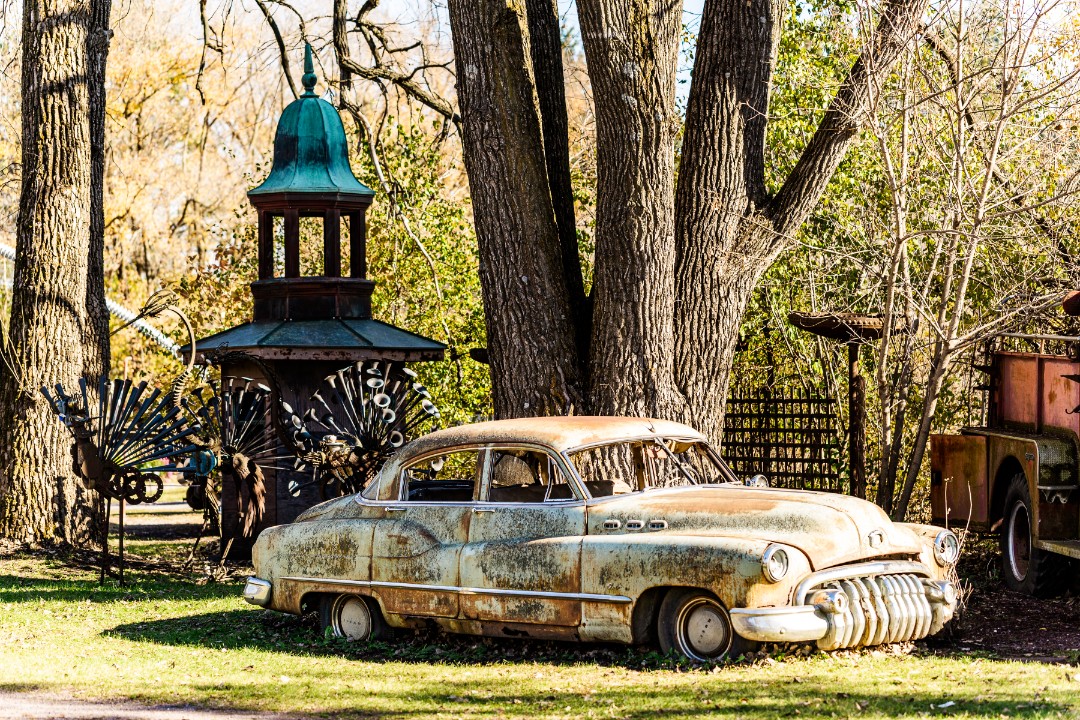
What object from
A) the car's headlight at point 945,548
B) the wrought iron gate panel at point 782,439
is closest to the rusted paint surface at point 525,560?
the car's headlight at point 945,548

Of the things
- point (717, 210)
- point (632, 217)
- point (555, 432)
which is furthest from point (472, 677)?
point (717, 210)

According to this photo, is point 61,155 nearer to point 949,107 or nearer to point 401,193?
point 401,193

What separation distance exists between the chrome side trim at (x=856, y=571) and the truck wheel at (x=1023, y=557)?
311cm

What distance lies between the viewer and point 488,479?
336 inches

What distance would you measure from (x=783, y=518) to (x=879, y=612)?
764mm

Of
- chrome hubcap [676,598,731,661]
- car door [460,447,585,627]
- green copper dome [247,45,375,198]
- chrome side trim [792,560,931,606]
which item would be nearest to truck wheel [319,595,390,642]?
car door [460,447,585,627]

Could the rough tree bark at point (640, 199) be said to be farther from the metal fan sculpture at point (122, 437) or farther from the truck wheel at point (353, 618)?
the metal fan sculpture at point (122, 437)

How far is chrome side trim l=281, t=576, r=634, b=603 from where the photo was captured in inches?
305

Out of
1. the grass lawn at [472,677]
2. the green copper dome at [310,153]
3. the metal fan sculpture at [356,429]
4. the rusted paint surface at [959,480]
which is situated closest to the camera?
the grass lawn at [472,677]

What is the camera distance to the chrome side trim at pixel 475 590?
25.4 feet

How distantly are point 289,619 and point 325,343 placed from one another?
168 inches

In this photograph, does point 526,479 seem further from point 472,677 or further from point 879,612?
point 879,612

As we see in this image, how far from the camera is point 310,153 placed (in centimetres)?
1478

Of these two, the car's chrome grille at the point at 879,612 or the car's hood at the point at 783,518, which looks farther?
the car's hood at the point at 783,518
